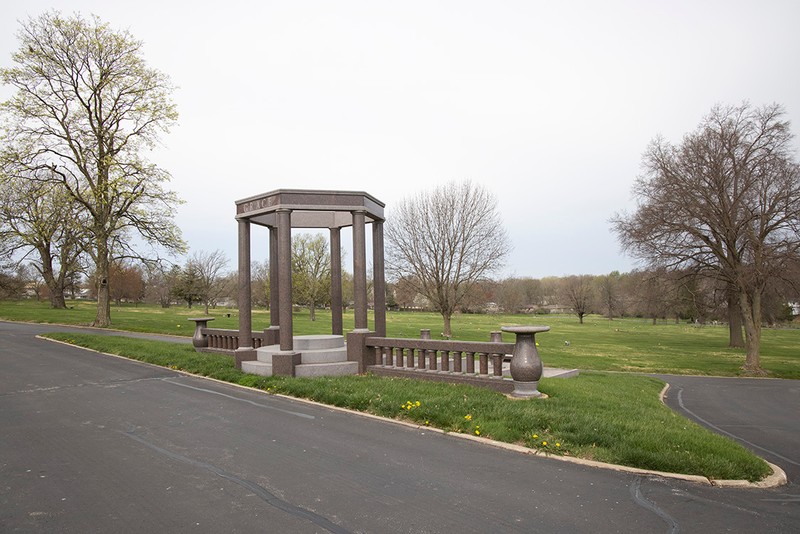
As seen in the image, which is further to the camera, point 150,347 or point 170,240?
point 170,240

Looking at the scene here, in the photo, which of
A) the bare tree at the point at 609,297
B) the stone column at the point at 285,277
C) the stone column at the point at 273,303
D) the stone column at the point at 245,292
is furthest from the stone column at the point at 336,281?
the bare tree at the point at 609,297

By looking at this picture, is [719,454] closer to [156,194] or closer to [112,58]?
[156,194]

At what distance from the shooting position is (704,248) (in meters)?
25.2

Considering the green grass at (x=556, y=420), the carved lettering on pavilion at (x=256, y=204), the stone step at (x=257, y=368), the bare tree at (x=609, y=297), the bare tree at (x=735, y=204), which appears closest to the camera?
the green grass at (x=556, y=420)

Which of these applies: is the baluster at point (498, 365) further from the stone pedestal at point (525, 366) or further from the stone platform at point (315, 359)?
the stone platform at point (315, 359)

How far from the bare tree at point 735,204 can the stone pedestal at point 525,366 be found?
1842cm

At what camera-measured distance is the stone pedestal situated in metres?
8.27

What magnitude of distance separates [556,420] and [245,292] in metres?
8.83

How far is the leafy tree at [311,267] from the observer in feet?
160

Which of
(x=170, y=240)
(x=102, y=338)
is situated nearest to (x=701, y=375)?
(x=102, y=338)

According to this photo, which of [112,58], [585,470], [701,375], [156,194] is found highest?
[112,58]

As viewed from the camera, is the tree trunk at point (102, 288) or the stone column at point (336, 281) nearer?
the stone column at point (336, 281)

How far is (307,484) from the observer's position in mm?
4922

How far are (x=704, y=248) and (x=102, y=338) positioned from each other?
28784mm
